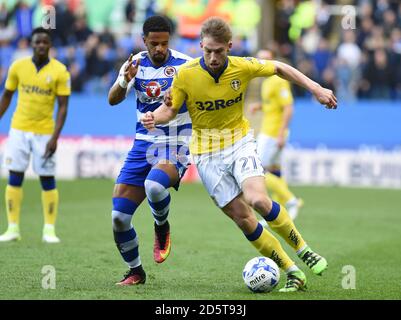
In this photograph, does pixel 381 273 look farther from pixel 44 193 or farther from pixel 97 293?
pixel 44 193

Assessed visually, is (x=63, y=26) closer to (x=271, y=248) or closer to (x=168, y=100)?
(x=168, y=100)

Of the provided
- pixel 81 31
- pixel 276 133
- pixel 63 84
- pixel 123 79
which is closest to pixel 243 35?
pixel 81 31

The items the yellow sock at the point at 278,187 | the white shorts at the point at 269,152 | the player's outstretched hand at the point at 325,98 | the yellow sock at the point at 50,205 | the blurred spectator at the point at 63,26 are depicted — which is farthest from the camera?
the blurred spectator at the point at 63,26

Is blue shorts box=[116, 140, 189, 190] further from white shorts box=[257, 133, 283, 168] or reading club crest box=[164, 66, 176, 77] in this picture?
white shorts box=[257, 133, 283, 168]

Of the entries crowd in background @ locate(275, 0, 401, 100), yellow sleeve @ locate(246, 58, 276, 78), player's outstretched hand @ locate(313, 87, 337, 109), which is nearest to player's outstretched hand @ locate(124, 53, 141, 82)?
yellow sleeve @ locate(246, 58, 276, 78)

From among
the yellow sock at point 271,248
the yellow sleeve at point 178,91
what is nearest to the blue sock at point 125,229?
the yellow sleeve at point 178,91

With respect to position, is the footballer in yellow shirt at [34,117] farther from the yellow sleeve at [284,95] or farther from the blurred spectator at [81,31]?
the blurred spectator at [81,31]

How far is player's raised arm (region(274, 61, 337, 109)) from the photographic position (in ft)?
24.6

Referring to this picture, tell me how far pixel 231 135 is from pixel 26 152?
4.41 m

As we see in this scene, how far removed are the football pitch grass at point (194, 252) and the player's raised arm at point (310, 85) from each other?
163 cm

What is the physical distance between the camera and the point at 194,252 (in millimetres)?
10648

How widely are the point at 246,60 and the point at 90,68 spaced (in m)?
14.7

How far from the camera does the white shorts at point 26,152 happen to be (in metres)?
11.6

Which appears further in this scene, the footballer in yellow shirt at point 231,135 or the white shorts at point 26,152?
the white shorts at point 26,152
